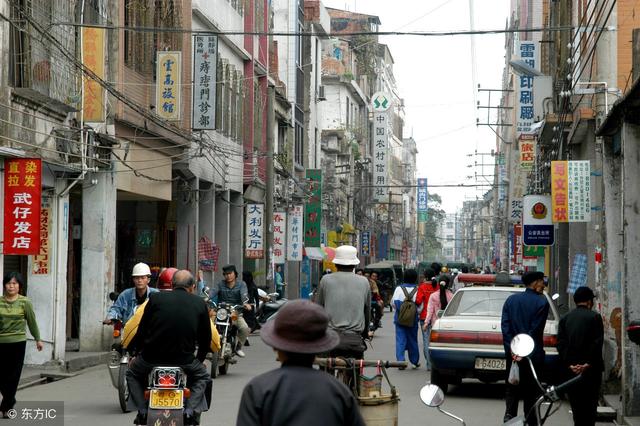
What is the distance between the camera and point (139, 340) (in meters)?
10.0

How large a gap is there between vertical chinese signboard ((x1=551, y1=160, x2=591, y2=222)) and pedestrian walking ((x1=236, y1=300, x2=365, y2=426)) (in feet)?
62.2

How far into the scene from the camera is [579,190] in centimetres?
2391

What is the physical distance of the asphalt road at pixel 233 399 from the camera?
14062 mm

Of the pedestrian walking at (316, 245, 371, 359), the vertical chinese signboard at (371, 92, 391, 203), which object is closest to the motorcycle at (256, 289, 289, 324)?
the pedestrian walking at (316, 245, 371, 359)

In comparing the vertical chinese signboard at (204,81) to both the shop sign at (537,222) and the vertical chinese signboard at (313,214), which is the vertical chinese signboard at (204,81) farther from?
the vertical chinese signboard at (313,214)

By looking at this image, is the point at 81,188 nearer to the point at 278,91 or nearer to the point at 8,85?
the point at 8,85

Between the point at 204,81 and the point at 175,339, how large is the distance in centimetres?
2064

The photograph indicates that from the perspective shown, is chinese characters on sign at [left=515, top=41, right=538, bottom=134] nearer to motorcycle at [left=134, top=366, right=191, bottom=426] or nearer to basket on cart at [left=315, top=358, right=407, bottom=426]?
basket on cart at [left=315, top=358, right=407, bottom=426]

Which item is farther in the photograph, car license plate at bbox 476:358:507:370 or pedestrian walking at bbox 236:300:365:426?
car license plate at bbox 476:358:507:370

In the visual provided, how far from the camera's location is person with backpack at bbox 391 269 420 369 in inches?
803

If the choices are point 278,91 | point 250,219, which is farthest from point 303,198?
point 250,219

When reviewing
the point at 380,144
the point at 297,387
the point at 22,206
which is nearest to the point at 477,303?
the point at 22,206

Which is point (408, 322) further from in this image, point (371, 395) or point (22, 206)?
point (371, 395)

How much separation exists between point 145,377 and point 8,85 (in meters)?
10.4
